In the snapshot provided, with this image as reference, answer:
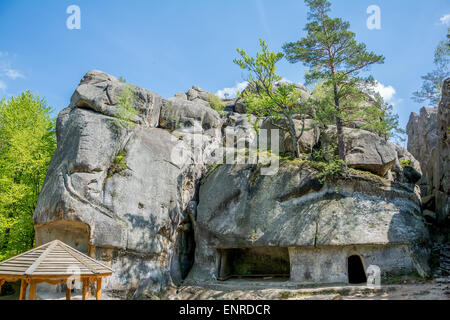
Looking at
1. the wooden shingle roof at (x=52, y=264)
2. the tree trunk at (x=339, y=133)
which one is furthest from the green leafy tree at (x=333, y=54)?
the wooden shingle roof at (x=52, y=264)

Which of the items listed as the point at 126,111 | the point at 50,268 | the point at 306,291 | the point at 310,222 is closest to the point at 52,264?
the point at 50,268

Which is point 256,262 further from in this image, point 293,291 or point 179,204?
point 179,204

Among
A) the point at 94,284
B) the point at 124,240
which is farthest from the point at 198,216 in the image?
the point at 94,284

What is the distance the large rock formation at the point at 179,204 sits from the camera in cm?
1555

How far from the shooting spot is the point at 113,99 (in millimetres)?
19000

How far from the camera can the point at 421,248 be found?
15914 mm

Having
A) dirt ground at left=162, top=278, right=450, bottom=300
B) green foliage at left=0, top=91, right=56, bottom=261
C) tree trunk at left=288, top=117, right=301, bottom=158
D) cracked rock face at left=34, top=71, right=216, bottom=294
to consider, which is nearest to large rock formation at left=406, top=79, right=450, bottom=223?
dirt ground at left=162, top=278, right=450, bottom=300

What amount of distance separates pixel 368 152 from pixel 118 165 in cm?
1509

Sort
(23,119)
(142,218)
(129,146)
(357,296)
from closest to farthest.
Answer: (357,296)
(142,218)
(129,146)
(23,119)

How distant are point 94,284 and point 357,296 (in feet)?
39.0

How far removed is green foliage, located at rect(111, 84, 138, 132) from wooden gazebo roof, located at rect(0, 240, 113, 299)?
8.94m

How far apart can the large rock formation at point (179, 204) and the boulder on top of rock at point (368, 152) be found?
0.06 metres
